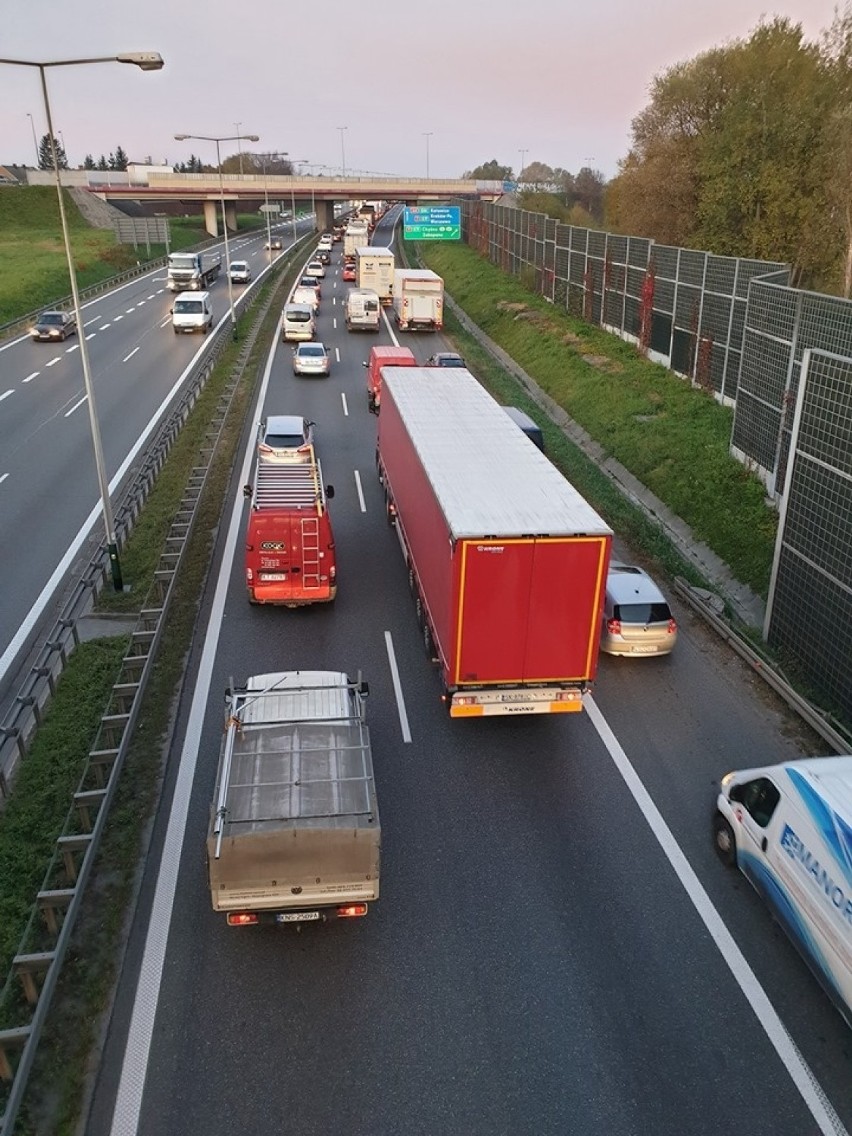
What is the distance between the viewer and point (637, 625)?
15219 millimetres

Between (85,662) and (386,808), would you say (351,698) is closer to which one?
(386,808)

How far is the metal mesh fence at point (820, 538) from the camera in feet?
45.5

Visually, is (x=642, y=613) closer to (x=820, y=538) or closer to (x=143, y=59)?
(x=820, y=538)

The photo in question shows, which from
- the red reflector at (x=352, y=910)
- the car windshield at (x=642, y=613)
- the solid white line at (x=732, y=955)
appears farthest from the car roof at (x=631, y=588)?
the red reflector at (x=352, y=910)

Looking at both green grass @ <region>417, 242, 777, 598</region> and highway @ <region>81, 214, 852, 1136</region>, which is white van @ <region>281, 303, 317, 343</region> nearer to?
green grass @ <region>417, 242, 777, 598</region>

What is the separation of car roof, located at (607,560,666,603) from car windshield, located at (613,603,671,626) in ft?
0.35

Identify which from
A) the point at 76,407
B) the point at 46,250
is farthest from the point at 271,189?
the point at 76,407

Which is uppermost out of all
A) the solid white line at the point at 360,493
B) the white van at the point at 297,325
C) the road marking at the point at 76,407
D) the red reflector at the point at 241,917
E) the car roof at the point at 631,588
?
the white van at the point at 297,325

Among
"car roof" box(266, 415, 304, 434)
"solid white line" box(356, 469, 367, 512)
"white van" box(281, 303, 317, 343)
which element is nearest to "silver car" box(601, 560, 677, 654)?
"solid white line" box(356, 469, 367, 512)

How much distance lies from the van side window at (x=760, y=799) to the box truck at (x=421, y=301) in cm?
4085

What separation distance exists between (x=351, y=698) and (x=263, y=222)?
142840 mm

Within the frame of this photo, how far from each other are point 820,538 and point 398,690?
7.83 m

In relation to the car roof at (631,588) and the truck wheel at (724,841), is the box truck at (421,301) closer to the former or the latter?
the car roof at (631,588)

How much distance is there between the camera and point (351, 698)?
11.2 metres
